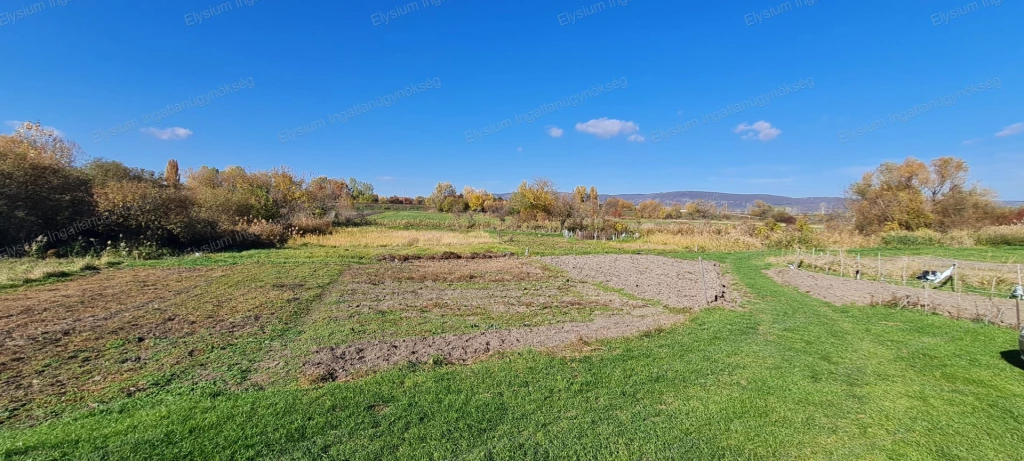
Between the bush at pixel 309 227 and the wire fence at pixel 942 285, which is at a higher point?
the bush at pixel 309 227

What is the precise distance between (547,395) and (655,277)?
1044 cm

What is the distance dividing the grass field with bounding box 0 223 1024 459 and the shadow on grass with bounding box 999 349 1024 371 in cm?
3

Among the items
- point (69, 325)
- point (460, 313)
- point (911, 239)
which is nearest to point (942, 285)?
point (460, 313)

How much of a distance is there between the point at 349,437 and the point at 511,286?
27.7 ft

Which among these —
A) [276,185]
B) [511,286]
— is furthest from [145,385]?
[276,185]

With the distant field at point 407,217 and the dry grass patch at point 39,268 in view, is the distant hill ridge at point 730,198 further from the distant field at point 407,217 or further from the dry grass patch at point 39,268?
the dry grass patch at point 39,268

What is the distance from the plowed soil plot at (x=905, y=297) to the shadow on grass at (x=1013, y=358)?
7.84ft

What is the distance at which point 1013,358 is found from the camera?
18.2 feet

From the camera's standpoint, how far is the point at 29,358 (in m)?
5.23

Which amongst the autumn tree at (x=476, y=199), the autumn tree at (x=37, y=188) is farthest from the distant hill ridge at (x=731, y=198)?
the autumn tree at (x=37, y=188)

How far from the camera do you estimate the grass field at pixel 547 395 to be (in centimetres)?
330

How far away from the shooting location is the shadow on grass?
5309 mm

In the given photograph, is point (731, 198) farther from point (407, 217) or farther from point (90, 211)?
point (90, 211)

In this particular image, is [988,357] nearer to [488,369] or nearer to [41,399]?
[488,369]
